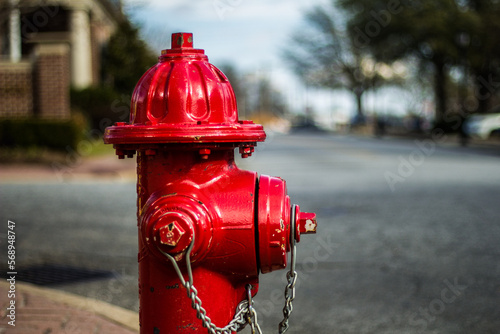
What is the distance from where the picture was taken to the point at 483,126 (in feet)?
92.8

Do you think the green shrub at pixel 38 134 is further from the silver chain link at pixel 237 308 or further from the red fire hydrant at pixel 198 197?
the silver chain link at pixel 237 308

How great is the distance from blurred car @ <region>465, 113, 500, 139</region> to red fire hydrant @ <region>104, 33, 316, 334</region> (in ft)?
89.7

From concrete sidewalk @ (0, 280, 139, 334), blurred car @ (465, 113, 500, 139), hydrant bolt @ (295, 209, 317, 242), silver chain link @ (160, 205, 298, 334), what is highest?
hydrant bolt @ (295, 209, 317, 242)

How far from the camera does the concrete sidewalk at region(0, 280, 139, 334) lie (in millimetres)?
3186

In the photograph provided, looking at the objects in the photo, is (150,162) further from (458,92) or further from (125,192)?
(458,92)

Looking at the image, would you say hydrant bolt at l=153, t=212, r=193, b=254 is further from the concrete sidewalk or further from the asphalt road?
the asphalt road

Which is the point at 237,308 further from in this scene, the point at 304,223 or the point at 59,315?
the point at 59,315

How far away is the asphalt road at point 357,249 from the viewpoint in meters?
3.83

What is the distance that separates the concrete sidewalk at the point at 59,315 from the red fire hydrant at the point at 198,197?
144 centimetres

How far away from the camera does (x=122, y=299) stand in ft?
13.7

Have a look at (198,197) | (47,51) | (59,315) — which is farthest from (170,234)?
(47,51)

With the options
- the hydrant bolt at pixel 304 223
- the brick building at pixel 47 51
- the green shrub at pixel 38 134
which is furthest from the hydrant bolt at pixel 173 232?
the green shrub at pixel 38 134

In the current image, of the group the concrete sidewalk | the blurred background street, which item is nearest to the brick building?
the blurred background street

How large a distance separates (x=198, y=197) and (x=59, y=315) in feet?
6.47
